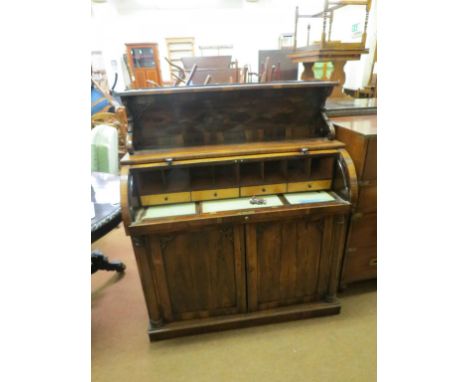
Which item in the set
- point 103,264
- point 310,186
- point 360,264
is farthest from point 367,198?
point 103,264

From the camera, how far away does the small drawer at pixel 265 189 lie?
150cm

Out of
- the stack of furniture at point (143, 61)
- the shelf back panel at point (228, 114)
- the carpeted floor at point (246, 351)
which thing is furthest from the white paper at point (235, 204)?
the stack of furniture at point (143, 61)

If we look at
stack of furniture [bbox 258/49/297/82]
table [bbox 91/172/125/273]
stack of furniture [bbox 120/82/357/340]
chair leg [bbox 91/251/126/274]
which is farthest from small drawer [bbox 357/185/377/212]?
stack of furniture [bbox 258/49/297/82]

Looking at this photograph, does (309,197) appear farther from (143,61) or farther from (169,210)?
(143,61)

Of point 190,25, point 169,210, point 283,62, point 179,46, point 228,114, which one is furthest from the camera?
point 179,46

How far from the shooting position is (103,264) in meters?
2.06

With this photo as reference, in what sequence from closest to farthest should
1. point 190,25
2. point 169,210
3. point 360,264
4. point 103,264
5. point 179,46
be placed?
1. point 169,210
2. point 360,264
3. point 103,264
4. point 190,25
5. point 179,46

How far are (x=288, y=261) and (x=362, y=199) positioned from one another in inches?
21.9

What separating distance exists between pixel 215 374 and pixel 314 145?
1.30 m

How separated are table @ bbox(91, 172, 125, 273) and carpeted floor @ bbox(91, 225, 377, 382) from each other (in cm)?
36

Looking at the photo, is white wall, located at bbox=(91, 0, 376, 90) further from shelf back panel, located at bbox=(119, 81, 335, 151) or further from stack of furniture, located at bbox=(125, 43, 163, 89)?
shelf back panel, located at bbox=(119, 81, 335, 151)

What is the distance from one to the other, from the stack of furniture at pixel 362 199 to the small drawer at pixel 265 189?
0.42m

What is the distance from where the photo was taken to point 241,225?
136cm
